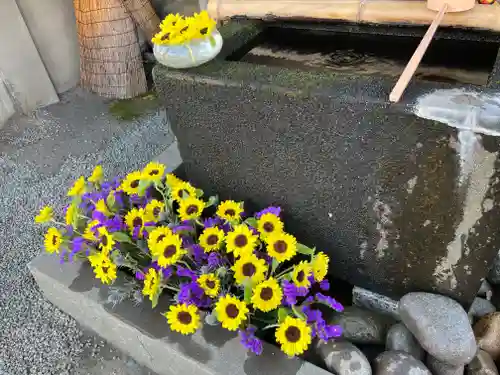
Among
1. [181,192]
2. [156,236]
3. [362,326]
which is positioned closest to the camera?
[156,236]

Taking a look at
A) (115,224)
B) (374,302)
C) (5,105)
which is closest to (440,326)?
(374,302)

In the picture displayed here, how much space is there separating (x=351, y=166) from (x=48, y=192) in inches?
81.3

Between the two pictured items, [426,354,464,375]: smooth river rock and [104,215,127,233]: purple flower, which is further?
[104,215,127,233]: purple flower

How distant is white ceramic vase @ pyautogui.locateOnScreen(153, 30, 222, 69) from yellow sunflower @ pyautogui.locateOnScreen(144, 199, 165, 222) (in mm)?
547

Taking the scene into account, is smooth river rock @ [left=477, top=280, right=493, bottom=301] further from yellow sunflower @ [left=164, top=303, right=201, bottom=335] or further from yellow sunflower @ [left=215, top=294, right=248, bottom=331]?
yellow sunflower @ [left=164, top=303, right=201, bottom=335]

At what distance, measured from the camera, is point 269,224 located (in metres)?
1.68

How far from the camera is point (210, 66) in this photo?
5.71ft

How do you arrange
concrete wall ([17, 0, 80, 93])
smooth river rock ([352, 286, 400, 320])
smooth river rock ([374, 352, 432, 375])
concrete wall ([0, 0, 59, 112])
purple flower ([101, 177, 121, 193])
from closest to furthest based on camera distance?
smooth river rock ([374, 352, 432, 375])
smooth river rock ([352, 286, 400, 320])
purple flower ([101, 177, 121, 193])
concrete wall ([0, 0, 59, 112])
concrete wall ([17, 0, 80, 93])

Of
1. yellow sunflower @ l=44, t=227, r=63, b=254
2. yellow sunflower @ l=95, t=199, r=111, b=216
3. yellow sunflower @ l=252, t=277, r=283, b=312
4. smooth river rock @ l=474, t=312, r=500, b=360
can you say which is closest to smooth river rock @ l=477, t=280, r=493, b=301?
smooth river rock @ l=474, t=312, r=500, b=360

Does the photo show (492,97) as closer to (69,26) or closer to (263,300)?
(263,300)

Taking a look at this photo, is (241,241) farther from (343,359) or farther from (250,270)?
(343,359)

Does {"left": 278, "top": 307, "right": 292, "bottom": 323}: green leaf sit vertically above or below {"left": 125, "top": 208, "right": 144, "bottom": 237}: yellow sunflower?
below

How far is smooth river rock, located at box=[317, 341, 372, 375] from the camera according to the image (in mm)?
1467

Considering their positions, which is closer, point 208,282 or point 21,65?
point 208,282
